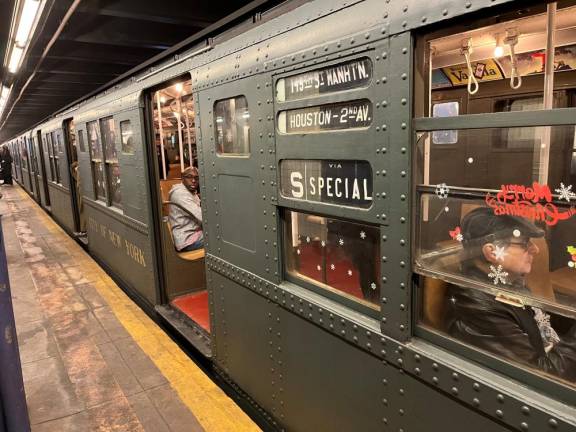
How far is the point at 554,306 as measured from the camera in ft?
4.33

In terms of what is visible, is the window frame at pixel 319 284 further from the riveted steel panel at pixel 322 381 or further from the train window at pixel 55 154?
the train window at pixel 55 154

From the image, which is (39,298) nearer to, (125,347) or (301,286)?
(125,347)

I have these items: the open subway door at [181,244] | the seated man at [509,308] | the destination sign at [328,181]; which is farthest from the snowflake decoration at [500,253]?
the open subway door at [181,244]

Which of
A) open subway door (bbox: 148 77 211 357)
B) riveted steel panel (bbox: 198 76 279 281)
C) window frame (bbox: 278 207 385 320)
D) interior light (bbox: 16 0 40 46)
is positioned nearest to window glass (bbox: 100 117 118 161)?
open subway door (bbox: 148 77 211 357)

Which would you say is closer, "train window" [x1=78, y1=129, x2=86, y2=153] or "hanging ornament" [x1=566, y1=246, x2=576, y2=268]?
"hanging ornament" [x1=566, y1=246, x2=576, y2=268]

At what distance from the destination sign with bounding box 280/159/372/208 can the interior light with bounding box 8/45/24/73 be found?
428cm

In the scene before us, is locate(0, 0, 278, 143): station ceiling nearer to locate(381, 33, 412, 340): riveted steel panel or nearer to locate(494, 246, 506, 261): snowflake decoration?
locate(381, 33, 412, 340): riveted steel panel

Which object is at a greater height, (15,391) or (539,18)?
(539,18)

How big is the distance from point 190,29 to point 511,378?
581 centimetres

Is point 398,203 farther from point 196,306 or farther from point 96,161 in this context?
point 96,161

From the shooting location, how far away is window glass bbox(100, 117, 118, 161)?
5410mm

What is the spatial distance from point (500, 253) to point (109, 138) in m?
5.19

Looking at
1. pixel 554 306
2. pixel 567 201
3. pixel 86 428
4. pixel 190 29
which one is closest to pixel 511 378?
pixel 554 306

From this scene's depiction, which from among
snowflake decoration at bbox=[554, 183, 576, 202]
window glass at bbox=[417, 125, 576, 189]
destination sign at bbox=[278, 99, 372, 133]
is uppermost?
destination sign at bbox=[278, 99, 372, 133]
